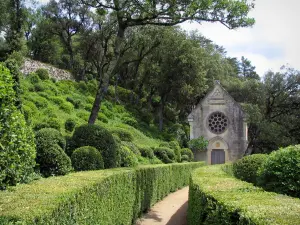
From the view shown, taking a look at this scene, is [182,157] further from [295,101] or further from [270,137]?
[295,101]

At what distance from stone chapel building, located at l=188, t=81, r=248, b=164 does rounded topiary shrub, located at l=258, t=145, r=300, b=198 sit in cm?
2730

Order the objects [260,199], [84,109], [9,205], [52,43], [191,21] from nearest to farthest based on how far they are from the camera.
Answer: [9,205] < [260,199] < [191,21] < [84,109] < [52,43]

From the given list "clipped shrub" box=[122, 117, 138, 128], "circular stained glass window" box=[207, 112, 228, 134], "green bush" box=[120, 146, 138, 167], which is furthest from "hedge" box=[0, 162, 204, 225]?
"circular stained glass window" box=[207, 112, 228, 134]

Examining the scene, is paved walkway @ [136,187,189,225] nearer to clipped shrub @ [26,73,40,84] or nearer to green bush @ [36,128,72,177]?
green bush @ [36,128,72,177]

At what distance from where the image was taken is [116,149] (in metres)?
14.0

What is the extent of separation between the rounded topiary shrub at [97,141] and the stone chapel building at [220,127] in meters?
24.8

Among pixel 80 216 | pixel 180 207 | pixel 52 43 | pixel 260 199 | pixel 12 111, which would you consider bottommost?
pixel 180 207

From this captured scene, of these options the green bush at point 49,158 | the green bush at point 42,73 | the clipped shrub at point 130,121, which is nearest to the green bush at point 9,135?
the green bush at point 49,158

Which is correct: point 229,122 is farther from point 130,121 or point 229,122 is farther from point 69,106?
point 69,106

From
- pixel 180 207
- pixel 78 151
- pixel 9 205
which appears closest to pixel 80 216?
pixel 9 205

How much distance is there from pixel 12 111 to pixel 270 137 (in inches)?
1244

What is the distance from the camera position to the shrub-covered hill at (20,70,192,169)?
75.3 ft

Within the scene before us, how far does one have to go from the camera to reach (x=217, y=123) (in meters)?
38.4

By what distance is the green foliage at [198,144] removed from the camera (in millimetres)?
36562
